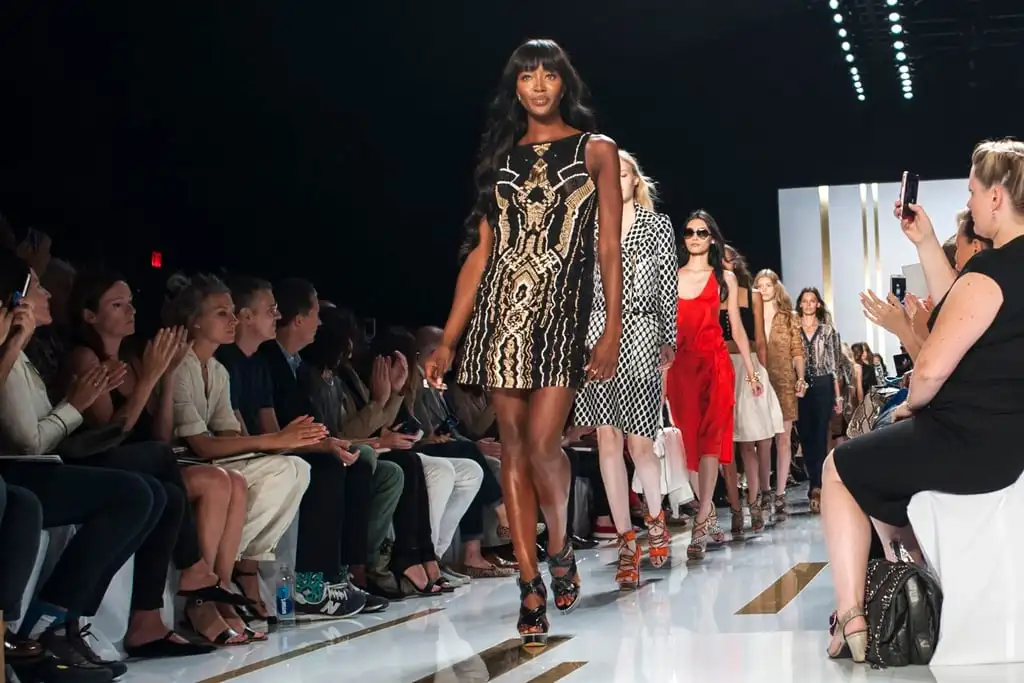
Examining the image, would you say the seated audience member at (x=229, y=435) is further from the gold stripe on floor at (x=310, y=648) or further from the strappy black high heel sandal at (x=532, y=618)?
the strappy black high heel sandal at (x=532, y=618)

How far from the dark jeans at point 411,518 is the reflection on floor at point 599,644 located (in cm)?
18

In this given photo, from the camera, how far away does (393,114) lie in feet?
26.4

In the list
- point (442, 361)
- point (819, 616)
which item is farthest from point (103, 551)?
point (819, 616)

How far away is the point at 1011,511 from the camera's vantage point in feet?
8.29

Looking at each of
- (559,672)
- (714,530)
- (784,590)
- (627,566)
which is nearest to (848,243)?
(714,530)

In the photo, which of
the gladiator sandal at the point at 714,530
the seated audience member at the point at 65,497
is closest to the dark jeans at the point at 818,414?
the gladiator sandal at the point at 714,530

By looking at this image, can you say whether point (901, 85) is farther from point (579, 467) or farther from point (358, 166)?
point (579, 467)

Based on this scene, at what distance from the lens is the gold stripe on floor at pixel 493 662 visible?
2.59 m

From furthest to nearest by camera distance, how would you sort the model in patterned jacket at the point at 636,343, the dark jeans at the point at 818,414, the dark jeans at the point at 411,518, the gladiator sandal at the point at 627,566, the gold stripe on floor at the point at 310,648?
the dark jeans at the point at 818,414, the model in patterned jacket at the point at 636,343, the dark jeans at the point at 411,518, the gladiator sandal at the point at 627,566, the gold stripe on floor at the point at 310,648

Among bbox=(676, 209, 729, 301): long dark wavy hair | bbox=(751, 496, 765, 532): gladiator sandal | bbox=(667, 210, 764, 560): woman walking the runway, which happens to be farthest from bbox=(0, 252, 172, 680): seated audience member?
Answer: bbox=(751, 496, 765, 532): gladiator sandal

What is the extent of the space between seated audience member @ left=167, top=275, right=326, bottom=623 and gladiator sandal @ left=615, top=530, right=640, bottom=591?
1.05 m

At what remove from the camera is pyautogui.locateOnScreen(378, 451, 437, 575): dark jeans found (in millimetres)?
4180

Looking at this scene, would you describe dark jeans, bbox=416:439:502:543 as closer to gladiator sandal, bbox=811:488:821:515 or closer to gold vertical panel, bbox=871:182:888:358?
gladiator sandal, bbox=811:488:821:515

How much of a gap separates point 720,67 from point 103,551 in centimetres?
750
